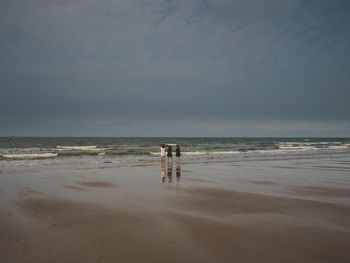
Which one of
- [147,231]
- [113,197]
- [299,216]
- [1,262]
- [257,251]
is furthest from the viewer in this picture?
[113,197]

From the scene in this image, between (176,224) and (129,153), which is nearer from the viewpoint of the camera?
(176,224)

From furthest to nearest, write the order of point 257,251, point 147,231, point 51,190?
point 51,190, point 147,231, point 257,251

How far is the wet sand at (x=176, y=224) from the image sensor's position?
4.93 metres

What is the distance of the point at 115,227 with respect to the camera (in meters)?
6.46

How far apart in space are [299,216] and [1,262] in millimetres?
7154

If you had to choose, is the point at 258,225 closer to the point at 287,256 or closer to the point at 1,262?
the point at 287,256

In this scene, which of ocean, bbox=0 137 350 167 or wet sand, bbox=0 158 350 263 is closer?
wet sand, bbox=0 158 350 263

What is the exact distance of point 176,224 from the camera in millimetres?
6656

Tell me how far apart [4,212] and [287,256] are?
8028 millimetres

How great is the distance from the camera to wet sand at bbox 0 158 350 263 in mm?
4934

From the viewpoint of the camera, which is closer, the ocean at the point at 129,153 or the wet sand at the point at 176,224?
the wet sand at the point at 176,224

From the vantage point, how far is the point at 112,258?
187 inches

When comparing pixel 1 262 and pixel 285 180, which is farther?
pixel 285 180

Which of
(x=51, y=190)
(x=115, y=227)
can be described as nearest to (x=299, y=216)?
(x=115, y=227)
